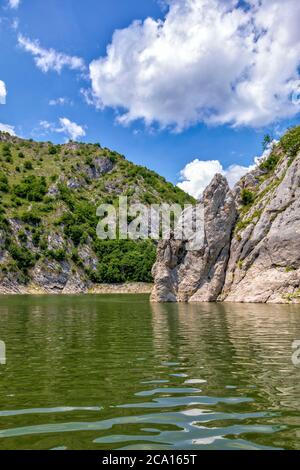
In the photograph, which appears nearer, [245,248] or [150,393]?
[150,393]

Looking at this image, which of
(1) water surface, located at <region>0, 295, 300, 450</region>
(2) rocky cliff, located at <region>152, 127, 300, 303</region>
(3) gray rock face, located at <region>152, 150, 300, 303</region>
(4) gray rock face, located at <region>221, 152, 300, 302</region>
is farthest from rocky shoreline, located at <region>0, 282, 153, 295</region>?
(1) water surface, located at <region>0, 295, 300, 450</region>

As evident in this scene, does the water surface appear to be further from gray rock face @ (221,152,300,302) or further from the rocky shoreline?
the rocky shoreline

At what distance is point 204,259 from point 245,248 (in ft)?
26.9

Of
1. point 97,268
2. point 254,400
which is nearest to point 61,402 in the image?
point 254,400

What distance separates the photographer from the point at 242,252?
78875 millimetres

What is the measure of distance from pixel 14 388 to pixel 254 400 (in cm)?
862

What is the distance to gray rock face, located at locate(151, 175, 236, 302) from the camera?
81.8m

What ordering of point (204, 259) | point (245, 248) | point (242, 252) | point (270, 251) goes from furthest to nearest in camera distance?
point (204, 259) < point (242, 252) < point (245, 248) < point (270, 251)

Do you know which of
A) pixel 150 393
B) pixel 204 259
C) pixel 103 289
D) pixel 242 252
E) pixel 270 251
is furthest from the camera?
pixel 103 289

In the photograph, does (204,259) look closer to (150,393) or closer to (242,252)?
(242,252)

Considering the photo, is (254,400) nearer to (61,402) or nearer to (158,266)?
(61,402)

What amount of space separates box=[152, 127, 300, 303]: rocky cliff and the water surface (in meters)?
42.2

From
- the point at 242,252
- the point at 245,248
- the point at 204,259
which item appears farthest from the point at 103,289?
the point at 245,248
